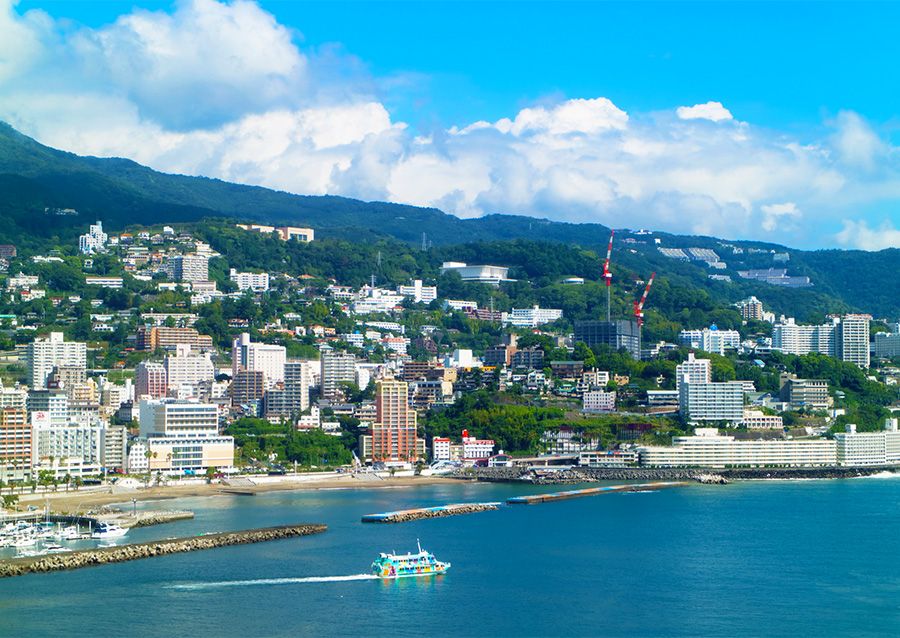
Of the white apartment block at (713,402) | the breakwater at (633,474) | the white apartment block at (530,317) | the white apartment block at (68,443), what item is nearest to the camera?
the white apartment block at (68,443)

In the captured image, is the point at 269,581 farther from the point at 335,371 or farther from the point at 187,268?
the point at 187,268

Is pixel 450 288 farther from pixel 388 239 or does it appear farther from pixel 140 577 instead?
pixel 140 577

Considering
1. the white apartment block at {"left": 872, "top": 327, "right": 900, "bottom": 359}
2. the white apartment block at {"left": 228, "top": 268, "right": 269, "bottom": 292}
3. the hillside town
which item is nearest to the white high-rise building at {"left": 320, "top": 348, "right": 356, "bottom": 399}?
the hillside town

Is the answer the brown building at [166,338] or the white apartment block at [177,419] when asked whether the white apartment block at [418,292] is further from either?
the white apartment block at [177,419]

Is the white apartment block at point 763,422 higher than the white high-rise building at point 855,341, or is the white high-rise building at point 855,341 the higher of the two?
the white high-rise building at point 855,341

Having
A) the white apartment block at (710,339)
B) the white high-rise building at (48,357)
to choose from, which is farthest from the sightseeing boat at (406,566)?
the white apartment block at (710,339)

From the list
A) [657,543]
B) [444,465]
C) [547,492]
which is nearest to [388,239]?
[444,465]
